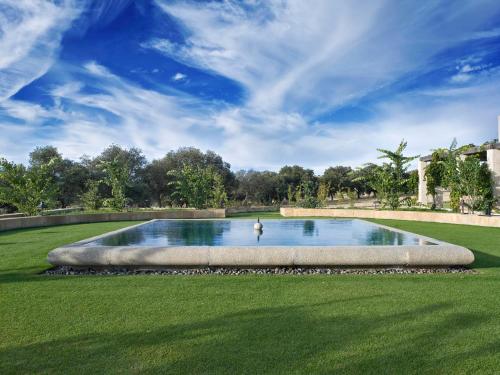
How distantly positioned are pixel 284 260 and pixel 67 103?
23923 mm

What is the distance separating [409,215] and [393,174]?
16.3 ft

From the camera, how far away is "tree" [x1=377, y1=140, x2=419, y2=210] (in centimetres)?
2611

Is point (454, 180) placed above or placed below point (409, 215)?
above

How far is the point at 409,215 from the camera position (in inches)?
890

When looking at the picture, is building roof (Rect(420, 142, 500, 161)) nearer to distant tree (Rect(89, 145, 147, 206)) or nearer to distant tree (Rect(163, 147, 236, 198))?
distant tree (Rect(163, 147, 236, 198))

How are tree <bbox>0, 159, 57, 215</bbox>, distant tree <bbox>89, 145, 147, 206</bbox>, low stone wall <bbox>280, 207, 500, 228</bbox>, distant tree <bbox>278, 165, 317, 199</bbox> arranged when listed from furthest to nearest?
1. distant tree <bbox>278, 165, 317, 199</bbox>
2. distant tree <bbox>89, 145, 147, 206</bbox>
3. tree <bbox>0, 159, 57, 215</bbox>
4. low stone wall <bbox>280, 207, 500, 228</bbox>

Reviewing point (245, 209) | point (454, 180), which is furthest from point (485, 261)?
point (245, 209)

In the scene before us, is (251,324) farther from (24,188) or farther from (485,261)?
(24,188)

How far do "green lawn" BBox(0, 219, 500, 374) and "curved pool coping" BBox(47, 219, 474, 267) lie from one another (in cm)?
46

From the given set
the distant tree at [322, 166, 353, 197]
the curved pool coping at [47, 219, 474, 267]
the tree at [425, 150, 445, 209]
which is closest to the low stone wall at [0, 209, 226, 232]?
the curved pool coping at [47, 219, 474, 267]

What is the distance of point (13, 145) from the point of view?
1070 inches

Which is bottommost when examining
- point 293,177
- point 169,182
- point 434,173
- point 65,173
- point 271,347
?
point 271,347

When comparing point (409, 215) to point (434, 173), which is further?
point (434, 173)

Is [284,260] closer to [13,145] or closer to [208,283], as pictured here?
[208,283]
